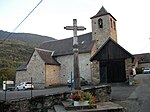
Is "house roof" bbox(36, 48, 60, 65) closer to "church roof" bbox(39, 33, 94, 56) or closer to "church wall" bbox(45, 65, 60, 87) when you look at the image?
"church wall" bbox(45, 65, 60, 87)

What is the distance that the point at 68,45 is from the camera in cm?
3997

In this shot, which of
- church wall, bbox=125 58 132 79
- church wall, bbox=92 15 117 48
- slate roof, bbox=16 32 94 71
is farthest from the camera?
slate roof, bbox=16 32 94 71

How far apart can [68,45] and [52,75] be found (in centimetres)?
676

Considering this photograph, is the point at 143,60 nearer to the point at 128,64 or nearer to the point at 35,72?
the point at 35,72

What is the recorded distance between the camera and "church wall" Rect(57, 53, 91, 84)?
113ft

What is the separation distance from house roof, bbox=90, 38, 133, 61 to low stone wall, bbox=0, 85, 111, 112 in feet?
38.5

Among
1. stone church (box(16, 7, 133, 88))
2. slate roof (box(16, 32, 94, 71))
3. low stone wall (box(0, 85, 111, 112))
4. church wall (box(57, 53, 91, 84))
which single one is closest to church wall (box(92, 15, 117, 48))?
stone church (box(16, 7, 133, 88))

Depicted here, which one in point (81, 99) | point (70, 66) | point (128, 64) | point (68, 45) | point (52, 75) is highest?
point (68, 45)

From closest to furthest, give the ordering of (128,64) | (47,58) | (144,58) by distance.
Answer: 1. (128,64)
2. (47,58)
3. (144,58)

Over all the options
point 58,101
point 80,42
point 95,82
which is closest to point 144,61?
point 80,42

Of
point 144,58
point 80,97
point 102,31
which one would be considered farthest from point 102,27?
point 144,58

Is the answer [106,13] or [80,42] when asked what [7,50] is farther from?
[106,13]

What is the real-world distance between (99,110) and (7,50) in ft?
239

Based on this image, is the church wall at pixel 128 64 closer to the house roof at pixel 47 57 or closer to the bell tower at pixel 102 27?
the bell tower at pixel 102 27
